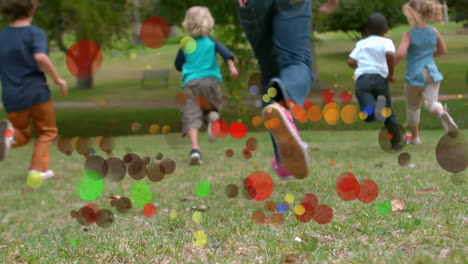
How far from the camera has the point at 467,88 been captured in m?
3.16

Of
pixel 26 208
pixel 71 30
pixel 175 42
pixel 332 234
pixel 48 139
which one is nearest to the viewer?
pixel 332 234

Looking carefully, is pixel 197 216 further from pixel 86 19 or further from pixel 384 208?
pixel 86 19

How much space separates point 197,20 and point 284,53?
1.09m

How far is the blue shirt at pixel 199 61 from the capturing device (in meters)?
4.93

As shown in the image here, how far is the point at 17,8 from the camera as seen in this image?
4121mm

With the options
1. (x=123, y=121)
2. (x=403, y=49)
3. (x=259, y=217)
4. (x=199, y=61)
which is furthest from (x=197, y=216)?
(x=123, y=121)

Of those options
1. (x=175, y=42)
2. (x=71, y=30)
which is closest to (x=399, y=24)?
Answer: (x=175, y=42)

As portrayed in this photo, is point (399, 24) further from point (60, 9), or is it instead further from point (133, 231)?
point (60, 9)

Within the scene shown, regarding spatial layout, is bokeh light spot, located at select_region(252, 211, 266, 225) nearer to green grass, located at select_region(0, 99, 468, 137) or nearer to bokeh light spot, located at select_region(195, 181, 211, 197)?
bokeh light spot, located at select_region(195, 181, 211, 197)

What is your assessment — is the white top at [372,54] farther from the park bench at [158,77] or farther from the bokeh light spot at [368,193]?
the park bench at [158,77]

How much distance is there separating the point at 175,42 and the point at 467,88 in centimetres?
179

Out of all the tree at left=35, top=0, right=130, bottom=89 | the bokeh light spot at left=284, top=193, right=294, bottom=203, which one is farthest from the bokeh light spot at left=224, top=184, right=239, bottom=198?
the tree at left=35, top=0, right=130, bottom=89

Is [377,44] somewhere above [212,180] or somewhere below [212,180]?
above

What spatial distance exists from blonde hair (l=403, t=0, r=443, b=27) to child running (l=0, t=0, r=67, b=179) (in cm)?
244
